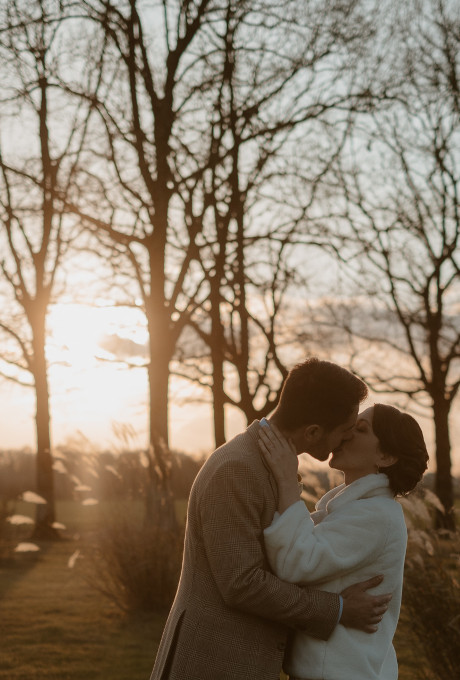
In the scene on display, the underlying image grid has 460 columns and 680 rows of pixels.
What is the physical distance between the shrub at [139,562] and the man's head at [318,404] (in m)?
5.92

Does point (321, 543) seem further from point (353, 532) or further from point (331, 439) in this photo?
point (331, 439)

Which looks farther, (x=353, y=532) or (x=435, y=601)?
(x=435, y=601)

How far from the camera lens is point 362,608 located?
9.84 ft

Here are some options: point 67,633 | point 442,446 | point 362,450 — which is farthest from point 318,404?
point 442,446

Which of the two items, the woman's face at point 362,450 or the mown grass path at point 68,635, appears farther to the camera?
the mown grass path at point 68,635

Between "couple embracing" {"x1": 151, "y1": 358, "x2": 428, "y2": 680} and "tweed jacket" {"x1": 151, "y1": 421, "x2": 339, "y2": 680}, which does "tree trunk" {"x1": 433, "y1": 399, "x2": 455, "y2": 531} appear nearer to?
"couple embracing" {"x1": 151, "y1": 358, "x2": 428, "y2": 680}

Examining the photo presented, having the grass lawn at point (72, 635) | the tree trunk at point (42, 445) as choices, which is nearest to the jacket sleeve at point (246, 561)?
the grass lawn at point (72, 635)

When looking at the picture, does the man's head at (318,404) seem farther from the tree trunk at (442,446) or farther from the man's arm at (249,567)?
the tree trunk at (442,446)

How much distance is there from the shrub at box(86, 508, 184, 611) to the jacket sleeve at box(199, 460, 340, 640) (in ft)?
19.4

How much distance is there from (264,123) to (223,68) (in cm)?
103

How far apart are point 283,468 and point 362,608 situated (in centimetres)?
55

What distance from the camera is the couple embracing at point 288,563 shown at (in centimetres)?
291

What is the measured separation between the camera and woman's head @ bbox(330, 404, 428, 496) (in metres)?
3.21

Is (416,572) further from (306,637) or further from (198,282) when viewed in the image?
(198,282)
